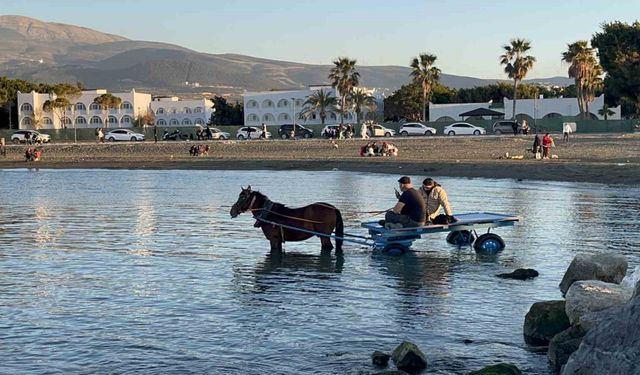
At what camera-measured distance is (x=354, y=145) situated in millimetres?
68750

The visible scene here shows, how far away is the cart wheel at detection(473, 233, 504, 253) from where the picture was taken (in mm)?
18703

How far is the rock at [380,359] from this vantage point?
410 inches

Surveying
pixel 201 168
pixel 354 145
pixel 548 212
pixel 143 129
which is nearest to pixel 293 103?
pixel 143 129

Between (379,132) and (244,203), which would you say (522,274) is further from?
(379,132)

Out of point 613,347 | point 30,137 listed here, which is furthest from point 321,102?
point 613,347

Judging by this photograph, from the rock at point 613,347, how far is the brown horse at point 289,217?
1041 centimetres

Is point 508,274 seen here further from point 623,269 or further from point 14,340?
point 14,340

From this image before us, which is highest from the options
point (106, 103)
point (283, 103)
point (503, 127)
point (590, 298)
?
point (106, 103)

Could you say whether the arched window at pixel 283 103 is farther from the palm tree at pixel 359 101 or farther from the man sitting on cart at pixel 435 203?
the man sitting on cart at pixel 435 203

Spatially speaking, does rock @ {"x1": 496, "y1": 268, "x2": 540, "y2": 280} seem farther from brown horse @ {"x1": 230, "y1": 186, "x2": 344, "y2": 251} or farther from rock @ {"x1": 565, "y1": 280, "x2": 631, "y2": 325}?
rock @ {"x1": 565, "y1": 280, "x2": 631, "y2": 325}

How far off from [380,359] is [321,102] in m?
111

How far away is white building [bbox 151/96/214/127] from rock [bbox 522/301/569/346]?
130288 mm

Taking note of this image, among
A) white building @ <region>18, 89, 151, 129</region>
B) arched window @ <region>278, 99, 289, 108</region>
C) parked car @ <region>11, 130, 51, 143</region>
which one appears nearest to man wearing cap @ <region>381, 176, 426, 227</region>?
parked car @ <region>11, 130, 51, 143</region>

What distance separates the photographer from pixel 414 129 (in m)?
86.3
